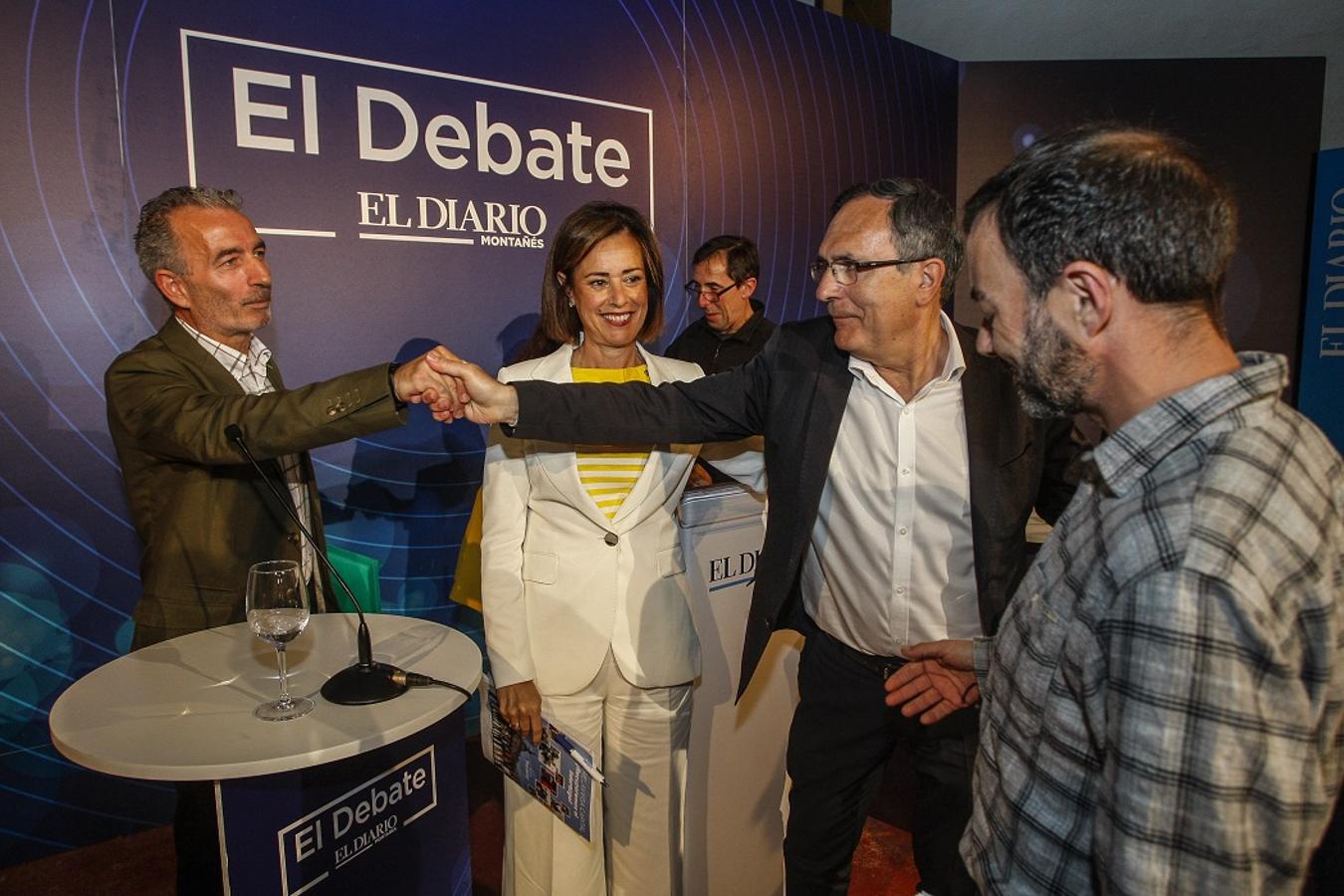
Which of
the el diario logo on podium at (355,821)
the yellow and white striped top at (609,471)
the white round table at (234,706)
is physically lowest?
the el diario logo on podium at (355,821)

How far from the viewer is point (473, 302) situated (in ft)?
13.0

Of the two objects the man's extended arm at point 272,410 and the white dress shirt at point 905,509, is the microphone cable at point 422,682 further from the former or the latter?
the white dress shirt at point 905,509

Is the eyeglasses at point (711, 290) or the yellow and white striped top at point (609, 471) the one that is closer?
the yellow and white striped top at point (609, 471)

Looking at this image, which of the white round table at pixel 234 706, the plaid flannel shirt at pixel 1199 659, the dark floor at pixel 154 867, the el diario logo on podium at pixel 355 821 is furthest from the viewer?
the dark floor at pixel 154 867

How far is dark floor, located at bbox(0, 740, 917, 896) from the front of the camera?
2.87 metres

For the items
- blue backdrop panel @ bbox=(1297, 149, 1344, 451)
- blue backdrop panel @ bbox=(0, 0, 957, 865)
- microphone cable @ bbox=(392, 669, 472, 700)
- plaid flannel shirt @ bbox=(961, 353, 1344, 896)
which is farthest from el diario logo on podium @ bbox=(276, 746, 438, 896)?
blue backdrop panel @ bbox=(1297, 149, 1344, 451)

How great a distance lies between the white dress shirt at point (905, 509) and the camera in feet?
6.40

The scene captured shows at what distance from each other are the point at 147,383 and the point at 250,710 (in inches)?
39.0

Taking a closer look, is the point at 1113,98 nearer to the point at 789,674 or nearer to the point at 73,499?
the point at 789,674

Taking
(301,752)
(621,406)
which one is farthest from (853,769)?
(301,752)

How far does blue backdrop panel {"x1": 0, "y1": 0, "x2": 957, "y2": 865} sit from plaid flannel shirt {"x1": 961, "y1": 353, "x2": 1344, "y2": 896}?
126 inches

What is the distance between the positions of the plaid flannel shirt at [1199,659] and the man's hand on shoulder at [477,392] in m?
1.34

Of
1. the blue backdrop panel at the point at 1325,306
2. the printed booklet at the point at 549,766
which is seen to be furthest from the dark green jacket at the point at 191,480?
the blue backdrop panel at the point at 1325,306

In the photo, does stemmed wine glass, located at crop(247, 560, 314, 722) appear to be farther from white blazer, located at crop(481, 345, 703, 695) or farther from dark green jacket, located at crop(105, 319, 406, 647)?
white blazer, located at crop(481, 345, 703, 695)
